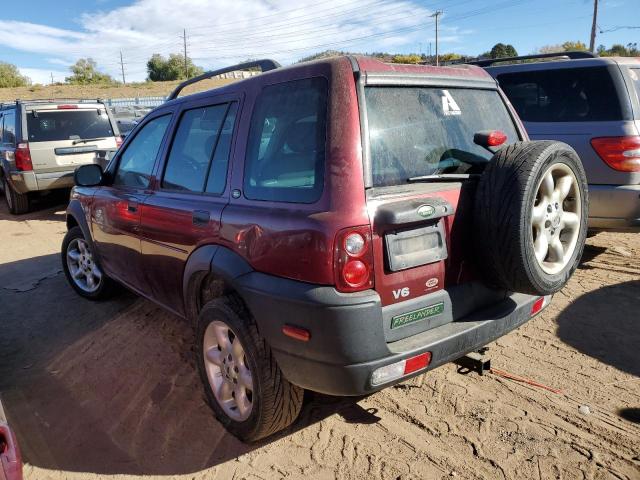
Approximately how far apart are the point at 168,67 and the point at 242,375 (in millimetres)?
79890

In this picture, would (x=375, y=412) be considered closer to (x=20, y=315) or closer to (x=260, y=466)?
(x=260, y=466)

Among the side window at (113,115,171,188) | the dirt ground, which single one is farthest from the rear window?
the side window at (113,115,171,188)

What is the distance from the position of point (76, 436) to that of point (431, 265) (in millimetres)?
2259

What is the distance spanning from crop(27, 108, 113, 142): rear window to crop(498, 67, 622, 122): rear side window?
24.2ft

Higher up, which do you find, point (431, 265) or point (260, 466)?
point (431, 265)

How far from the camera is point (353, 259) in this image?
214 cm


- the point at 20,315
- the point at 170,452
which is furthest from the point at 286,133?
the point at 20,315

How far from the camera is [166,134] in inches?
138

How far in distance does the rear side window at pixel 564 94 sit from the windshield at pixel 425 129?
93.1 inches

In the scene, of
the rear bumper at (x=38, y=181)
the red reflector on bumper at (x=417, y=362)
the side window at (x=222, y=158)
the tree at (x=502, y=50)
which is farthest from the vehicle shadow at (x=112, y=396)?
the tree at (x=502, y=50)

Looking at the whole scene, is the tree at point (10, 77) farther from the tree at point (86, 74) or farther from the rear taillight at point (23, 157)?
the rear taillight at point (23, 157)

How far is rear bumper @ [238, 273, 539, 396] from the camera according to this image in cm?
212

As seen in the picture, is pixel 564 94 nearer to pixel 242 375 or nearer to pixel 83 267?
pixel 242 375

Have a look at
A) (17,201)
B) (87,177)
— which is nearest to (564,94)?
(87,177)
